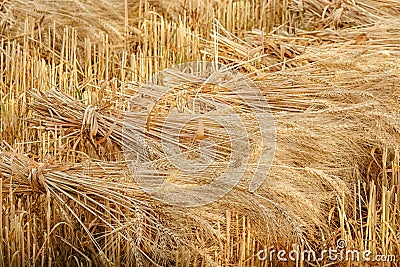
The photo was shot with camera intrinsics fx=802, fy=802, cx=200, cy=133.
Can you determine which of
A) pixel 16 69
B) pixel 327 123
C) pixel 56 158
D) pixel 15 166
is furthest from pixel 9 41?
pixel 327 123

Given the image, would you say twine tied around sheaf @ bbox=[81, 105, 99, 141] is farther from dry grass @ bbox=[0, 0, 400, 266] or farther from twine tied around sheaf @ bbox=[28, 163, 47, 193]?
twine tied around sheaf @ bbox=[28, 163, 47, 193]

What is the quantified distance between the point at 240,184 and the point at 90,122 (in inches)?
27.7

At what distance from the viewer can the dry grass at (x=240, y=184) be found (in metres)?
2.19

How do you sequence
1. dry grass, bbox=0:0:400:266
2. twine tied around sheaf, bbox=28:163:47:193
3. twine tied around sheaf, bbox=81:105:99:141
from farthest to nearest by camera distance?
twine tied around sheaf, bbox=81:105:99:141 → twine tied around sheaf, bbox=28:163:47:193 → dry grass, bbox=0:0:400:266

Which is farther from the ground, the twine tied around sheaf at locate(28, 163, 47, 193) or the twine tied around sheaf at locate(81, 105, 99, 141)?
the twine tied around sheaf at locate(81, 105, 99, 141)

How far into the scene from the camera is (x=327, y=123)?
2441 millimetres

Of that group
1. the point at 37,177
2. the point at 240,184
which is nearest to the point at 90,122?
the point at 37,177

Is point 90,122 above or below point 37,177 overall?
above

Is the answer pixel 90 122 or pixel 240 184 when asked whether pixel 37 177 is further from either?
pixel 240 184

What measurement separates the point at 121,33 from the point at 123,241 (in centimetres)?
194

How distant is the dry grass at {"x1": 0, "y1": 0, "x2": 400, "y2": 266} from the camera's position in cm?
219

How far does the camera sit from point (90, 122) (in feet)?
8.67

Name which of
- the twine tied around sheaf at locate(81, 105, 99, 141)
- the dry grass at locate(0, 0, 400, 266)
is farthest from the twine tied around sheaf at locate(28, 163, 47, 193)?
the twine tied around sheaf at locate(81, 105, 99, 141)

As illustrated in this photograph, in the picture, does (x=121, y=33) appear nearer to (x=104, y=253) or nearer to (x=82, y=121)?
(x=82, y=121)
